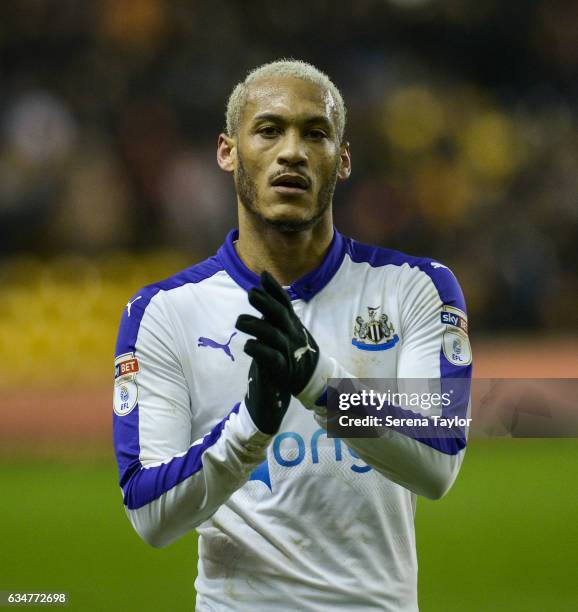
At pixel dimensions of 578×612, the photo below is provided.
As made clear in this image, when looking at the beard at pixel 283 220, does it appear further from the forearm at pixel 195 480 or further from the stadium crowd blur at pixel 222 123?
the stadium crowd blur at pixel 222 123

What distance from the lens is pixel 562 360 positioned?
36.0ft

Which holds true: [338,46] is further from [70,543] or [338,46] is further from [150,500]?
[150,500]

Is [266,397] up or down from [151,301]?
down

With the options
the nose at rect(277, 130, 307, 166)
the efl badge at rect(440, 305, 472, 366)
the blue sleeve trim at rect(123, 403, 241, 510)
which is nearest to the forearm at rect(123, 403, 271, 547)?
the blue sleeve trim at rect(123, 403, 241, 510)

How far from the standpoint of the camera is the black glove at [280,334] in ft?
7.86

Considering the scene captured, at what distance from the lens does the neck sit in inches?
123

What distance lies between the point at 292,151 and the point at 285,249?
29cm

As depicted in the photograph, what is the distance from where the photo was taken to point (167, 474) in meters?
2.63

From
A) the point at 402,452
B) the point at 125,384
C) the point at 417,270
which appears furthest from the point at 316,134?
the point at 402,452

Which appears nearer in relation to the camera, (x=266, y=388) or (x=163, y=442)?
(x=266, y=388)

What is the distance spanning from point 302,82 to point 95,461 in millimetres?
6406

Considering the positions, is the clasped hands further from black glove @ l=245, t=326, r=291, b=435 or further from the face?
the face

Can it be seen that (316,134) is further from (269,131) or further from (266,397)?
(266,397)

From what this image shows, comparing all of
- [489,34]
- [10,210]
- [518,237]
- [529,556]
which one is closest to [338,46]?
[489,34]
